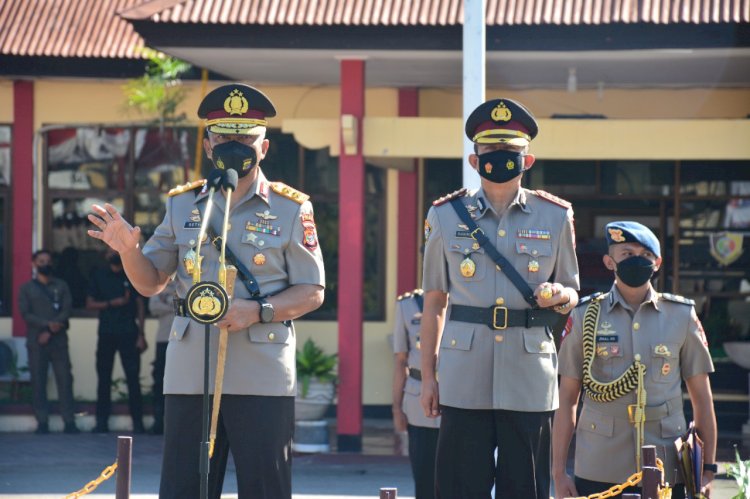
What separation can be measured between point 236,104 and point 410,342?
116 inches

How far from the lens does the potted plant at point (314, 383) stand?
11.5m

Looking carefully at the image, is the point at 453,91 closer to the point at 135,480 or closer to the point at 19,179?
the point at 19,179

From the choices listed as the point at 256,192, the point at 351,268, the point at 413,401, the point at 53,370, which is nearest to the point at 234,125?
the point at 256,192

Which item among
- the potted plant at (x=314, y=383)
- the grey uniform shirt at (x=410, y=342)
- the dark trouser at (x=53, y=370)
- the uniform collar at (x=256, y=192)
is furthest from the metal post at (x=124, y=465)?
the dark trouser at (x=53, y=370)

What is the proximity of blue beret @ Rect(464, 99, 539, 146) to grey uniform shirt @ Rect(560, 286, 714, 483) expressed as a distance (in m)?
0.86

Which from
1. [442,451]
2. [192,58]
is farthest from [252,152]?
[192,58]

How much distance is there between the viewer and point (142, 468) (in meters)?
10.6

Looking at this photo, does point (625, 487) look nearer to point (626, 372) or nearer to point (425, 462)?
point (626, 372)

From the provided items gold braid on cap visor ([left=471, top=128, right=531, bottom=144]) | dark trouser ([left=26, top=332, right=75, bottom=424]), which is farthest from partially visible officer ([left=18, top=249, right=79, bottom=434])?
gold braid on cap visor ([left=471, top=128, right=531, bottom=144])

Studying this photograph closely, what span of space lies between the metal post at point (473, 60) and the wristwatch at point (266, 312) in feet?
11.0

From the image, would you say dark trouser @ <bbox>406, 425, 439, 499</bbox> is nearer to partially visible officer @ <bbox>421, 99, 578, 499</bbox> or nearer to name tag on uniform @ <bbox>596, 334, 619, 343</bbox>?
name tag on uniform @ <bbox>596, 334, 619, 343</bbox>

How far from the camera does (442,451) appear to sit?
16.5 feet

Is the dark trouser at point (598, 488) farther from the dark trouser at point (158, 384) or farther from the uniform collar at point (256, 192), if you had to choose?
the dark trouser at point (158, 384)

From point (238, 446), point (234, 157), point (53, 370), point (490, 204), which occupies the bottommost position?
point (238, 446)
